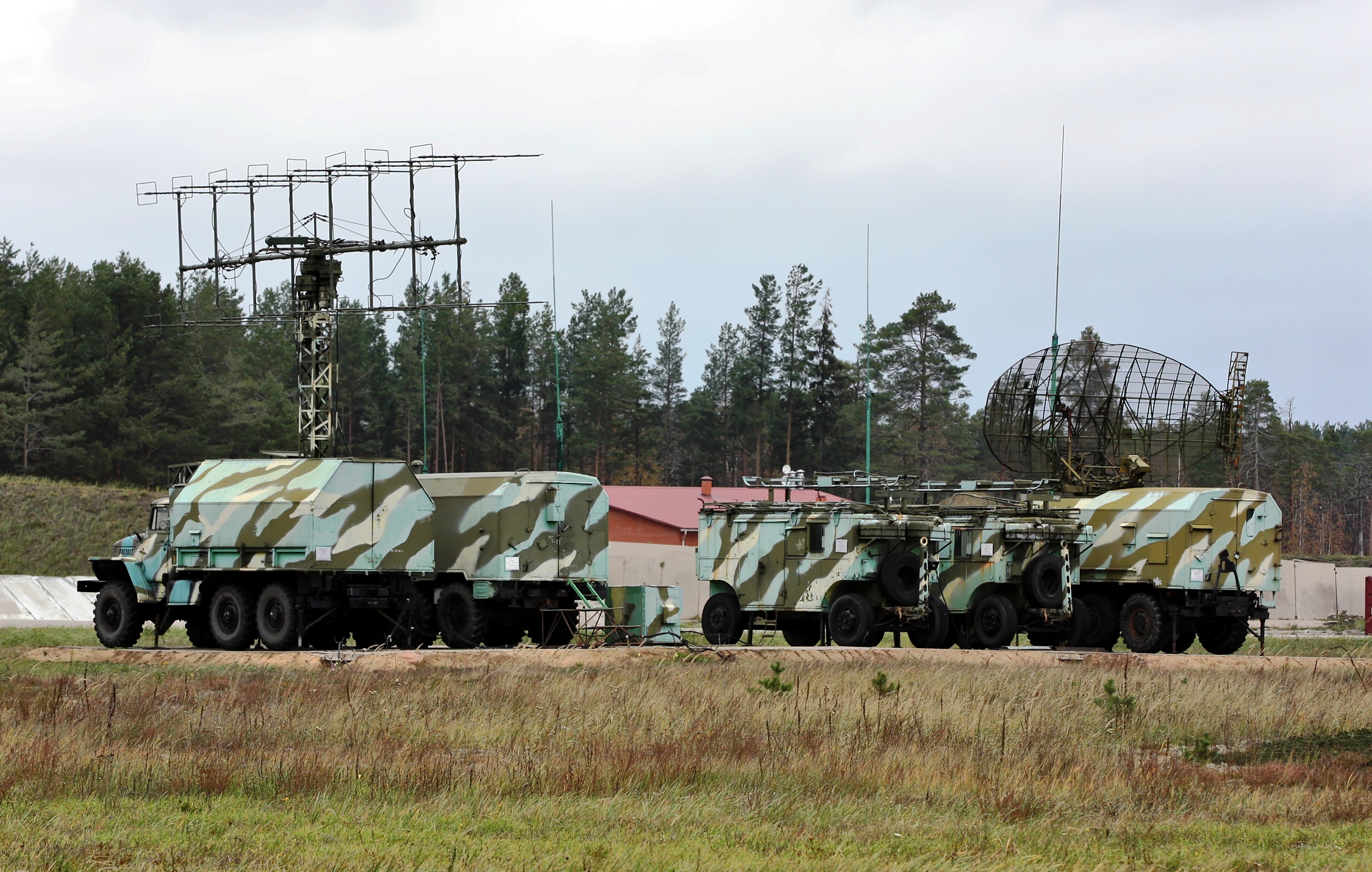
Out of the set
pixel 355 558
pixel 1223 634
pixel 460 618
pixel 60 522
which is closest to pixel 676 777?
pixel 355 558

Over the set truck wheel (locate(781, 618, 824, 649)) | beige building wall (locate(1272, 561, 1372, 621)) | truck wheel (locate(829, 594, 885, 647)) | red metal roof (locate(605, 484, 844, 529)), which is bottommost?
beige building wall (locate(1272, 561, 1372, 621))

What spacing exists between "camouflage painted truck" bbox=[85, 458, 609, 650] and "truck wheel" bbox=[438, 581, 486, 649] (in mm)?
24

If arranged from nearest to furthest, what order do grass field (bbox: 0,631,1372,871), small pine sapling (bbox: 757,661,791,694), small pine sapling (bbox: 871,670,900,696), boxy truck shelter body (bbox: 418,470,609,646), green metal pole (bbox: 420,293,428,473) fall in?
1. grass field (bbox: 0,631,1372,871)
2. small pine sapling (bbox: 871,670,900,696)
3. small pine sapling (bbox: 757,661,791,694)
4. boxy truck shelter body (bbox: 418,470,609,646)
5. green metal pole (bbox: 420,293,428,473)

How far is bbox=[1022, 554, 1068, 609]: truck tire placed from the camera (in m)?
28.4

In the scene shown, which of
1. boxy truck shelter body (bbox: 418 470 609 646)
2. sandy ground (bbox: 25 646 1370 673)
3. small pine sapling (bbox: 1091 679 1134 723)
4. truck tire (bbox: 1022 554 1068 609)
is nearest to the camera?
small pine sapling (bbox: 1091 679 1134 723)

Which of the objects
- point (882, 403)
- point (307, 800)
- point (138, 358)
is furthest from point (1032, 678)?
point (882, 403)

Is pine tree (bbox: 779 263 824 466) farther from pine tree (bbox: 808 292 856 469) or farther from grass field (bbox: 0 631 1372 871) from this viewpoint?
grass field (bbox: 0 631 1372 871)

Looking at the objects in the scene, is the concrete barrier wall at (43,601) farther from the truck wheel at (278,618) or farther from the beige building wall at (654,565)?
the truck wheel at (278,618)

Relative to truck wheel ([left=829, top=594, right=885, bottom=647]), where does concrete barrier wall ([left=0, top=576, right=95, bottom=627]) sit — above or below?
below

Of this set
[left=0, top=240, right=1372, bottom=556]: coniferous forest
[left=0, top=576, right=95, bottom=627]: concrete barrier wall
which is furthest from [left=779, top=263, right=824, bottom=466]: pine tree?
[left=0, top=576, right=95, bottom=627]: concrete barrier wall

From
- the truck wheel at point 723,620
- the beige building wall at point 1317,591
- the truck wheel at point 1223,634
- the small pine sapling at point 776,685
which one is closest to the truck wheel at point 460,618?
the truck wheel at point 723,620

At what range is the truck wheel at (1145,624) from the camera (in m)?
29.4

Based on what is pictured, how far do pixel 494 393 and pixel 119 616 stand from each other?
6328 cm

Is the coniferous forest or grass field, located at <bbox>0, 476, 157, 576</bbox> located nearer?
grass field, located at <bbox>0, 476, 157, 576</bbox>
